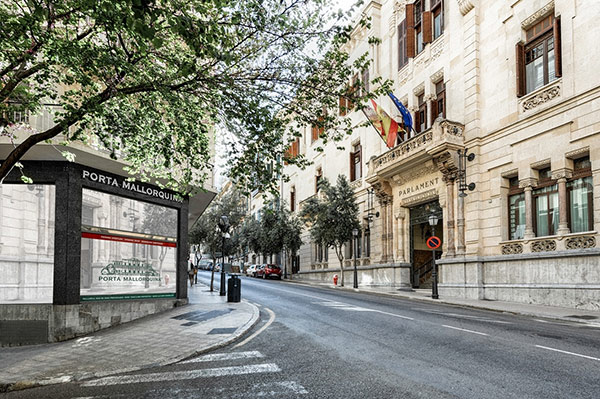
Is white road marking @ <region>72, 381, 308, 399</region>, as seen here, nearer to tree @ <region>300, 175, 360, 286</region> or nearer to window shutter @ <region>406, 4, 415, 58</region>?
tree @ <region>300, 175, 360, 286</region>

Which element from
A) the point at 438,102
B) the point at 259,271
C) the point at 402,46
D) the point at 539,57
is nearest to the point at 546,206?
the point at 539,57

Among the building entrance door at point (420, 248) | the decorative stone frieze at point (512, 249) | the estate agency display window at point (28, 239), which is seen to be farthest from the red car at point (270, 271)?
the estate agency display window at point (28, 239)

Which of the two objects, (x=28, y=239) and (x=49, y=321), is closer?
(x=49, y=321)

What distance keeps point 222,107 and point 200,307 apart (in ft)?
28.2

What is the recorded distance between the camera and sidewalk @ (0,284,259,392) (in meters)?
6.68

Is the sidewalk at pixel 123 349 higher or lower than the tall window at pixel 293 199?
lower

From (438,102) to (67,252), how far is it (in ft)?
66.7

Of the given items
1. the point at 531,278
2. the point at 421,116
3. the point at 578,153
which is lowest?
the point at 531,278

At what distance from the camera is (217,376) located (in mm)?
6211

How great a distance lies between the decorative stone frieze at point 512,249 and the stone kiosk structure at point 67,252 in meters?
14.4

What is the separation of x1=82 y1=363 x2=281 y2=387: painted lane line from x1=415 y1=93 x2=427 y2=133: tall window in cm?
2150

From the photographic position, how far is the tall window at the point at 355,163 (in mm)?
33312

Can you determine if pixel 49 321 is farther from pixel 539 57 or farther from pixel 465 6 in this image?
pixel 465 6

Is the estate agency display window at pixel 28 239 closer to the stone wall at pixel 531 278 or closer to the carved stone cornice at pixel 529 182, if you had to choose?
the stone wall at pixel 531 278
